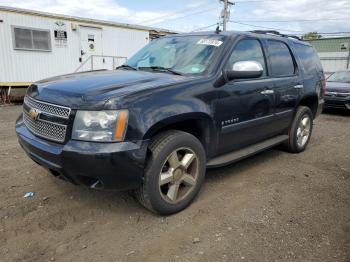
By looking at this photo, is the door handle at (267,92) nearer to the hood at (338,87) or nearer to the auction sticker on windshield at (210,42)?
the auction sticker on windshield at (210,42)

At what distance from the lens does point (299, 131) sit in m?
5.63

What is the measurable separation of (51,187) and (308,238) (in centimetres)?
Result: 289

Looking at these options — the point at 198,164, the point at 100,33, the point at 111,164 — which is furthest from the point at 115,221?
the point at 100,33

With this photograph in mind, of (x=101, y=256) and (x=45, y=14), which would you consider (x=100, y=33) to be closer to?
(x=45, y=14)

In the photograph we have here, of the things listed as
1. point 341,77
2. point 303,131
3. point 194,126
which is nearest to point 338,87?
point 341,77

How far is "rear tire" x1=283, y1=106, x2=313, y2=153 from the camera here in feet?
17.8

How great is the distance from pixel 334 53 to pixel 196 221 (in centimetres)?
3502

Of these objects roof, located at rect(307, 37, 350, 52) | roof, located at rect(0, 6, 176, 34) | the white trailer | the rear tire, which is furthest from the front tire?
roof, located at rect(307, 37, 350, 52)

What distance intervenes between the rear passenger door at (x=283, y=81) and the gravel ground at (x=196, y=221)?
2.80 feet

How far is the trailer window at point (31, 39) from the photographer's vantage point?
1152 cm

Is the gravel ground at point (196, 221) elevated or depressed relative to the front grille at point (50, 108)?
depressed

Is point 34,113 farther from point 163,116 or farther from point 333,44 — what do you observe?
point 333,44

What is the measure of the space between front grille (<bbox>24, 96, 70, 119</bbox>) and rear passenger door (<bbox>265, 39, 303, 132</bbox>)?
114 inches

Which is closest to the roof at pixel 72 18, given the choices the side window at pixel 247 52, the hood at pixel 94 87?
the hood at pixel 94 87
